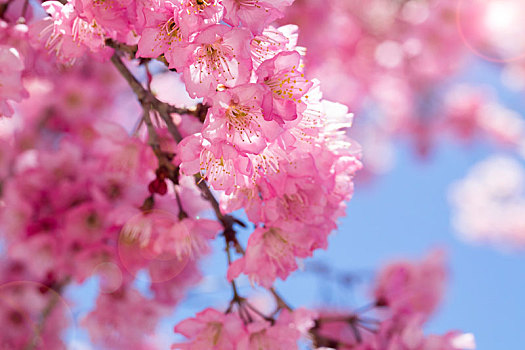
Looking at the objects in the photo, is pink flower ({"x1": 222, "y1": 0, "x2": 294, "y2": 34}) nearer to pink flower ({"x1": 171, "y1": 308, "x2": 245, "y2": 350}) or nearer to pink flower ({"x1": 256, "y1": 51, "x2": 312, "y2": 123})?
pink flower ({"x1": 256, "y1": 51, "x2": 312, "y2": 123})

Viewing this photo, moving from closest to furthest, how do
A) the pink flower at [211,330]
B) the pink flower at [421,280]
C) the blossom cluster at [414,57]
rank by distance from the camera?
the pink flower at [211,330]
the pink flower at [421,280]
the blossom cluster at [414,57]

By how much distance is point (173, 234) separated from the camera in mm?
1247

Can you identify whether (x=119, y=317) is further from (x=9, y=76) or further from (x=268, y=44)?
(x=268, y=44)

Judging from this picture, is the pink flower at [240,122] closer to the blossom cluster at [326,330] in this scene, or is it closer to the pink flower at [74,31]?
A: the pink flower at [74,31]

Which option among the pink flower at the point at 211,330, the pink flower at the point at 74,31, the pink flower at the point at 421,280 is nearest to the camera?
the pink flower at the point at 74,31

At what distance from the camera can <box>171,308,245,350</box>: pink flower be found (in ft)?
3.86

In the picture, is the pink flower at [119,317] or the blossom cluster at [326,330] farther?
the pink flower at [119,317]

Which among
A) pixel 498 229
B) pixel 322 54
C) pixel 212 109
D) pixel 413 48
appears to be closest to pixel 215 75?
pixel 212 109

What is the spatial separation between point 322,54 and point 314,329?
2.37 metres

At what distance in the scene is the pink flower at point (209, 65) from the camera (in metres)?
0.88

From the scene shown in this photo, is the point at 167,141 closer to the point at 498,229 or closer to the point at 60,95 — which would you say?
the point at 60,95

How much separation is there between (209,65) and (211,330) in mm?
675

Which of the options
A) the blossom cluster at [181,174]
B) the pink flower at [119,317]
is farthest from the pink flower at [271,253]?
the pink flower at [119,317]

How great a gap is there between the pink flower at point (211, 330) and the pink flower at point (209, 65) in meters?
0.58
